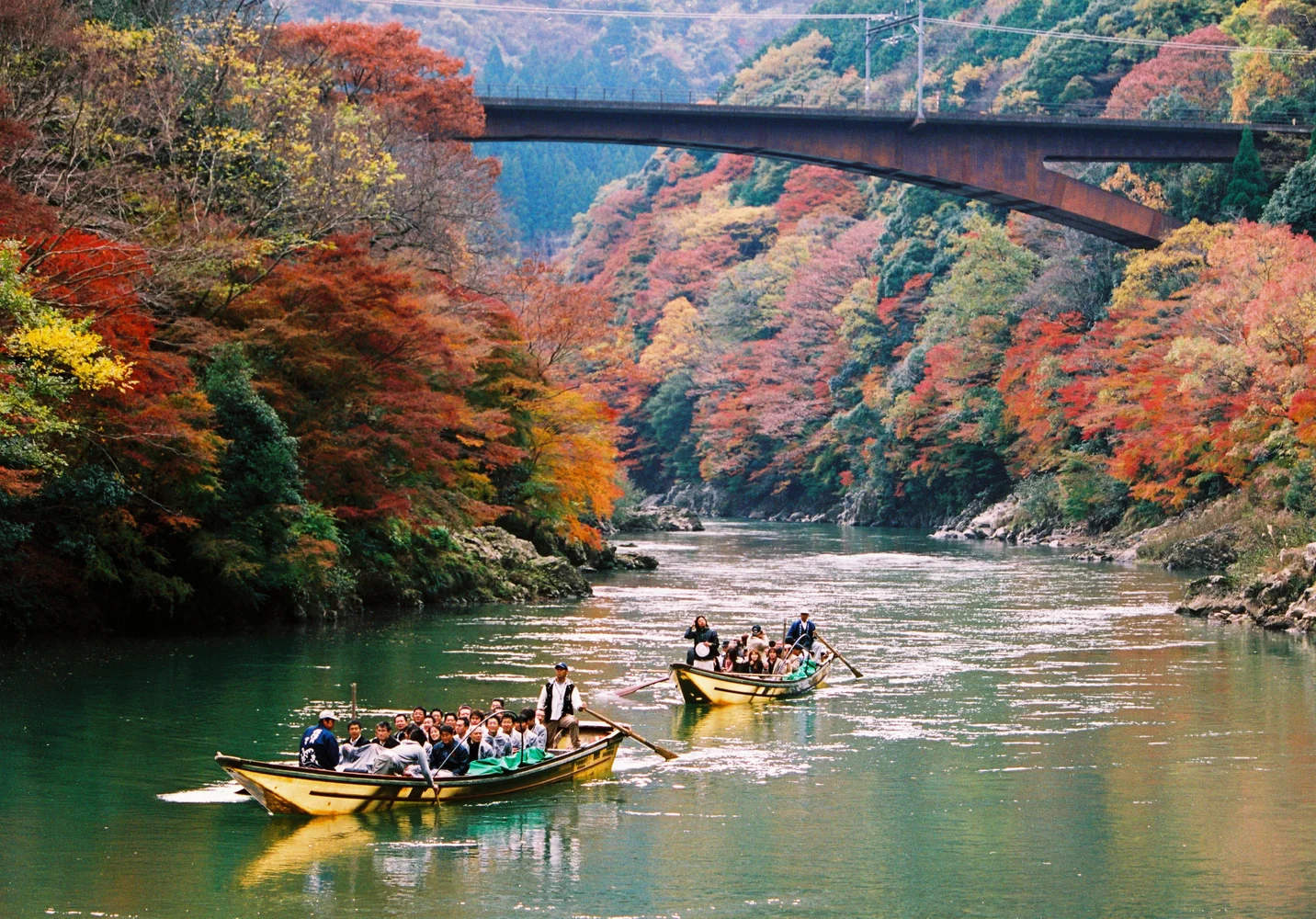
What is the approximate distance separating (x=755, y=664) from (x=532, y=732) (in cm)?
834

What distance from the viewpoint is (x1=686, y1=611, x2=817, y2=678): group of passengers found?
2828cm

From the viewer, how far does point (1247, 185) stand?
66312mm

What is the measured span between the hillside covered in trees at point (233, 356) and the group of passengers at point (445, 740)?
29.3ft

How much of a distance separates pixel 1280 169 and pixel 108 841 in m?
60.5

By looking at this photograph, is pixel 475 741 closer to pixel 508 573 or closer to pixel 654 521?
pixel 508 573

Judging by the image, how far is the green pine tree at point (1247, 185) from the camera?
6625 cm

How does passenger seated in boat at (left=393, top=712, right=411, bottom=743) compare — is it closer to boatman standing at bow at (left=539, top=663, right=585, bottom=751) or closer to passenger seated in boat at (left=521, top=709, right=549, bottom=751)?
passenger seated in boat at (left=521, top=709, right=549, bottom=751)

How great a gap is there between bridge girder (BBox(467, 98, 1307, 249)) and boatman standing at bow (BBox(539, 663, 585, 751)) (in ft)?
149

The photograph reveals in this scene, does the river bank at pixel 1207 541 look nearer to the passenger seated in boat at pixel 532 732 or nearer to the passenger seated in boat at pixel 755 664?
the passenger seated in boat at pixel 755 664

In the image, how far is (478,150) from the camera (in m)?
166

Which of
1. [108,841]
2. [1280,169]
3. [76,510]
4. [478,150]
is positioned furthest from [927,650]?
[478,150]

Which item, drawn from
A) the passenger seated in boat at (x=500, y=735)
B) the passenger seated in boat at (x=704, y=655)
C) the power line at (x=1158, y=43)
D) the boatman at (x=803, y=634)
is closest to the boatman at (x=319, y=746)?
the passenger seated in boat at (x=500, y=735)

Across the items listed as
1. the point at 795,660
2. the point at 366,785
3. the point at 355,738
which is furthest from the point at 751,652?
the point at 366,785

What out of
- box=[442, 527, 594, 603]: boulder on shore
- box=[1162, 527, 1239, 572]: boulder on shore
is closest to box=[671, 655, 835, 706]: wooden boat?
box=[442, 527, 594, 603]: boulder on shore
